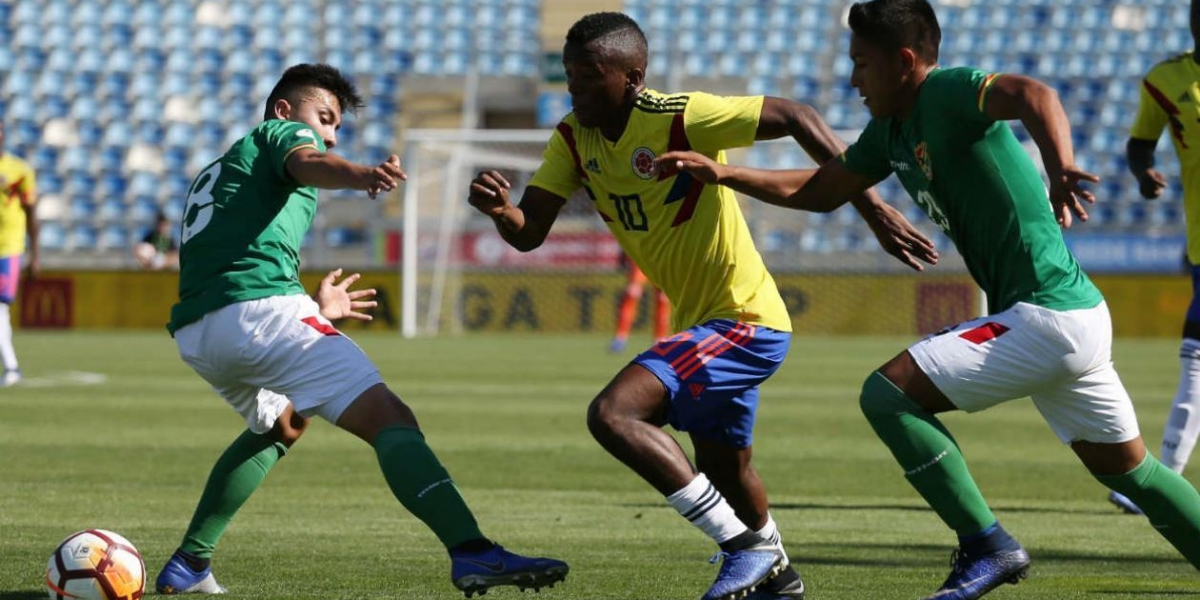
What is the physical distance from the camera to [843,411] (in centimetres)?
1420

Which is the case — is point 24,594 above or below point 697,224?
below

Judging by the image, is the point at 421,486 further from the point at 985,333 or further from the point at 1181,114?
the point at 1181,114

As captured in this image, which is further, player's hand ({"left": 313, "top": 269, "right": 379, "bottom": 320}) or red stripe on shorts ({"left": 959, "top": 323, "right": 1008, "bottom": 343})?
player's hand ({"left": 313, "top": 269, "right": 379, "bottom": 320})

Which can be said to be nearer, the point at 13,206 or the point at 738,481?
the point at 738,481

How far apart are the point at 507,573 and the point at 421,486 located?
410 mm

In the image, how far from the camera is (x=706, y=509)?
493 centimetres

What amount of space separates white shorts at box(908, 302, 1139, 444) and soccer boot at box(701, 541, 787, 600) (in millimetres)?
729

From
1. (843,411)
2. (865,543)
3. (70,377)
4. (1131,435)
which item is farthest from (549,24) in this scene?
(1131,435)

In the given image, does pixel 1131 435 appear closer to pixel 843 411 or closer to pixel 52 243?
pixel 843 411

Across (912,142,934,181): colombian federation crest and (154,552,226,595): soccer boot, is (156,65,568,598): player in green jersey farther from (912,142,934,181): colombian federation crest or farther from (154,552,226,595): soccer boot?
(912,142,934,181): colombian federation crest

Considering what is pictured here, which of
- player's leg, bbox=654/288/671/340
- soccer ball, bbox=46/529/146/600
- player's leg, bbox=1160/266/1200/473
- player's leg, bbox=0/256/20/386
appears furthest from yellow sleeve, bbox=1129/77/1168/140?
player's leg, bbox=654/288/671/340

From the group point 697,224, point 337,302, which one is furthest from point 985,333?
point 337,302

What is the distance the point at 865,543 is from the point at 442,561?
1.87m

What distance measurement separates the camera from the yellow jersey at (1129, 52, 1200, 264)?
7.80 m
